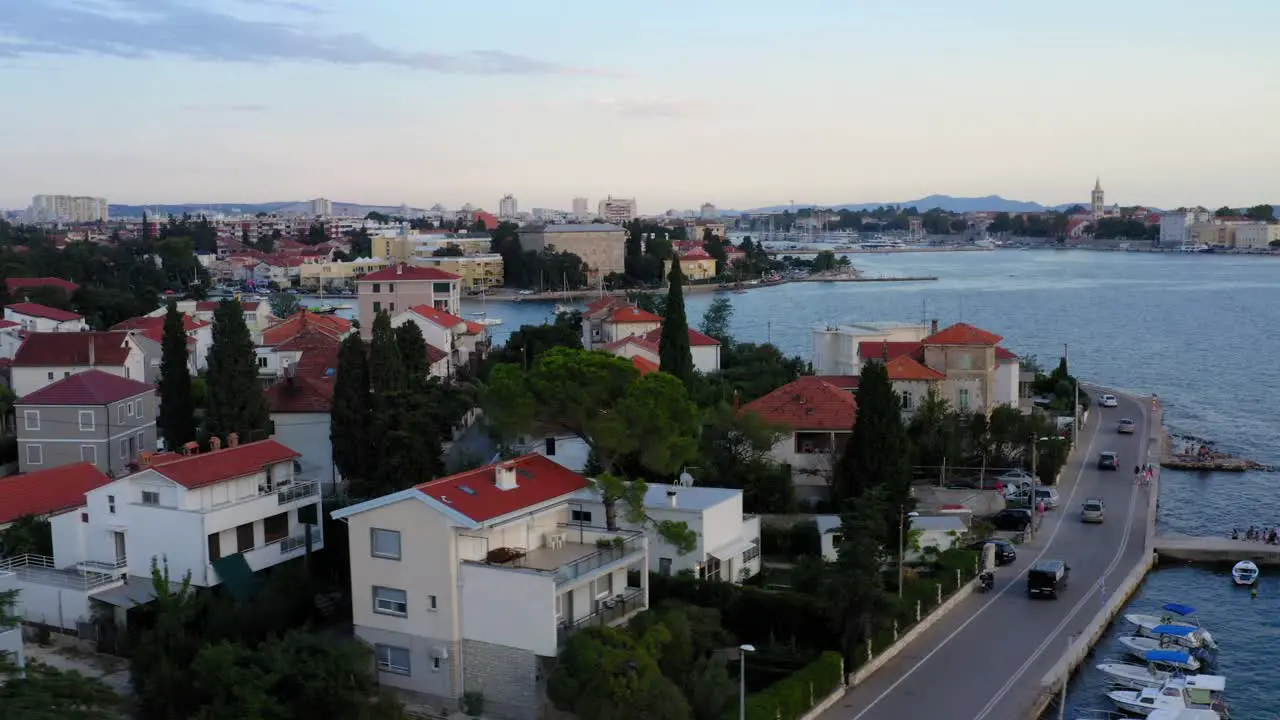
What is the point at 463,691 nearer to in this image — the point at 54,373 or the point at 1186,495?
the point at 1186,495

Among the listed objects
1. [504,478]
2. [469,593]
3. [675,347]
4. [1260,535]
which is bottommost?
[1260,535]

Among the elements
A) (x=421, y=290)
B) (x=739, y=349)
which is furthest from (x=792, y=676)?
(x=421, y=290)

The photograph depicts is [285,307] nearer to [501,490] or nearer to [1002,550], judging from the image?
[1002,550]

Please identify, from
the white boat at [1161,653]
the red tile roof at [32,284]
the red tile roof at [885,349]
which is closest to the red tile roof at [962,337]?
the red tile roof at [885,349]

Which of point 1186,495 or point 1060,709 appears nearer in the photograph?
point 1060,709

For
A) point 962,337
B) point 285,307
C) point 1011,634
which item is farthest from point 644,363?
point 285,307

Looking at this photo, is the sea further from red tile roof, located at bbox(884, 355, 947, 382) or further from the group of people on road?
red tile roof, located at bbox(884, 355, 947, 382)
